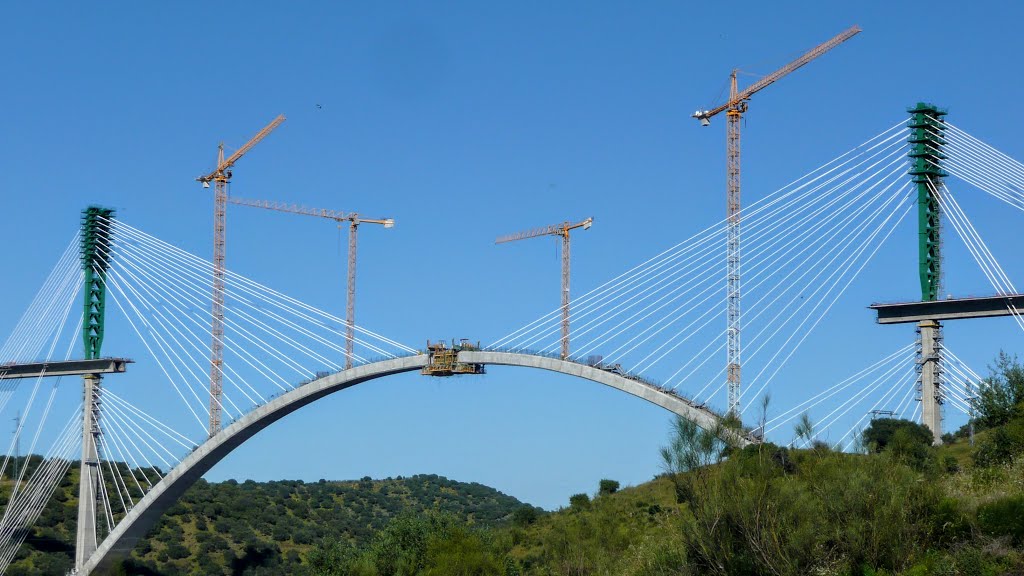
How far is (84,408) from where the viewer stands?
3649 inches

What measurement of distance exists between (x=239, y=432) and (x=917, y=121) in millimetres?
45502

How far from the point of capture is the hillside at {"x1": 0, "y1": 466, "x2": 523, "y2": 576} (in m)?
96.5

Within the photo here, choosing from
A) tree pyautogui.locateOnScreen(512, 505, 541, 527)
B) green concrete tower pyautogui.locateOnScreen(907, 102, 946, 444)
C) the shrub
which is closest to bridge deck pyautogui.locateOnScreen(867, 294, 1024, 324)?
green concrete tower pyautogui.locateOnScreen(907, 102, 946, 444)

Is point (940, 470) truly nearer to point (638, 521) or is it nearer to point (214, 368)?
point (638, 521)

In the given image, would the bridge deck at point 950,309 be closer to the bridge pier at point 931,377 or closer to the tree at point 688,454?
the bridge pier at point 931,377

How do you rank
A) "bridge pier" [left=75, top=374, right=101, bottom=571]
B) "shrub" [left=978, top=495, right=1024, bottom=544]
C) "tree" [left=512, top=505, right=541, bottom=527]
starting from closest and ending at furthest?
1. "shrub" [left=978, top=495, right=1024, bottom=544]
2. "tree" [left=512, top=505, right=541, bottom=527]
3. "bridge pier" [left=75, top=374, right=101, bottom=571]

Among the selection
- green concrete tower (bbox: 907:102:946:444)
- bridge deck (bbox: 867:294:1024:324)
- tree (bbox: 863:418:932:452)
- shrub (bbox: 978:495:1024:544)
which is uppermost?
green concrete tower (bbox: 907:102:946:444)

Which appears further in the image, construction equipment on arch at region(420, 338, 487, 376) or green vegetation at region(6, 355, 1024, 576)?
construction equipment on arch at region(420, 338, 487, 376)

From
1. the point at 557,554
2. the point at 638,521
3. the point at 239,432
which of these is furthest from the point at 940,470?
the point at 239,432

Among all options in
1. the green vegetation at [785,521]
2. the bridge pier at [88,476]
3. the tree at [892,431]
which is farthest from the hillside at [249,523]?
the tree at [892,431]

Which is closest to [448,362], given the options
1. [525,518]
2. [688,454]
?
[525,518]

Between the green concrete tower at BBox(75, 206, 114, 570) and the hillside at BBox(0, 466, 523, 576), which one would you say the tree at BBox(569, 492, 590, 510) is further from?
the green concrete tower at BBox(75, 206, 114, 570)

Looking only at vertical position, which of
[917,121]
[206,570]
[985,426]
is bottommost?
[206,570]

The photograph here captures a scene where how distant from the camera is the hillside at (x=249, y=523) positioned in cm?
9650
